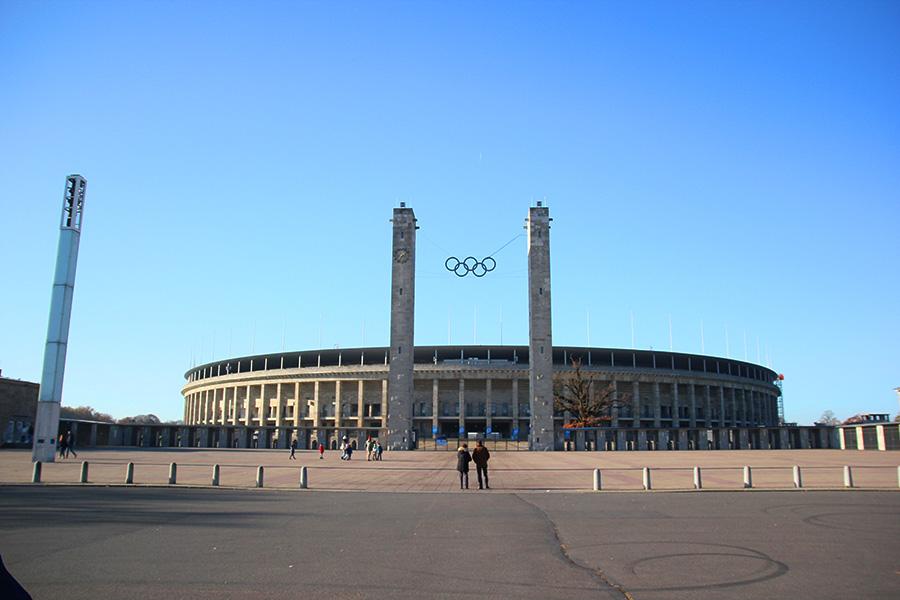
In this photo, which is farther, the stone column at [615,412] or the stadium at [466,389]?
the stone column at [615,412]

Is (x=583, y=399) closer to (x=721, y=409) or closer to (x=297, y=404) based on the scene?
(x=721, y=409)

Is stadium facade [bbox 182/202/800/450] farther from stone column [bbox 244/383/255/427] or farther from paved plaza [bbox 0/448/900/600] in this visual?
paved plaza [bbox 0/448/900/600]

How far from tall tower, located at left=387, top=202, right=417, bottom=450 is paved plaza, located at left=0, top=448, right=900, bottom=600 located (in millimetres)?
41089

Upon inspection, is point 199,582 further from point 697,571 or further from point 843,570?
point 843,570

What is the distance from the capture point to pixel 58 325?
36.9m

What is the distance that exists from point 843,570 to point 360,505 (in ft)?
37.7

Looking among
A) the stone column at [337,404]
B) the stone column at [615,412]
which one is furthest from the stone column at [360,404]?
the stone column at [615,412]

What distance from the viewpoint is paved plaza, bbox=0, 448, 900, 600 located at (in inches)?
326

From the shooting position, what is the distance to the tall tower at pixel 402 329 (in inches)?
2450

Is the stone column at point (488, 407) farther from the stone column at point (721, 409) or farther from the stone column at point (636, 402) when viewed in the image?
the stone column at point (721, 409)

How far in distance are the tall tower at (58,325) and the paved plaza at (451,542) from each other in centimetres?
1544

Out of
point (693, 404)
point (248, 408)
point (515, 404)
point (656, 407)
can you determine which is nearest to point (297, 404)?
point (248, 408)

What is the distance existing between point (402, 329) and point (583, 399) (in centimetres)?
2442

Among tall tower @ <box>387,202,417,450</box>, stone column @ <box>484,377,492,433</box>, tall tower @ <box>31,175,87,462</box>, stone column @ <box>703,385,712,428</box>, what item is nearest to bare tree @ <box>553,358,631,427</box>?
stone column @ <box>484,377,492,433</box>
